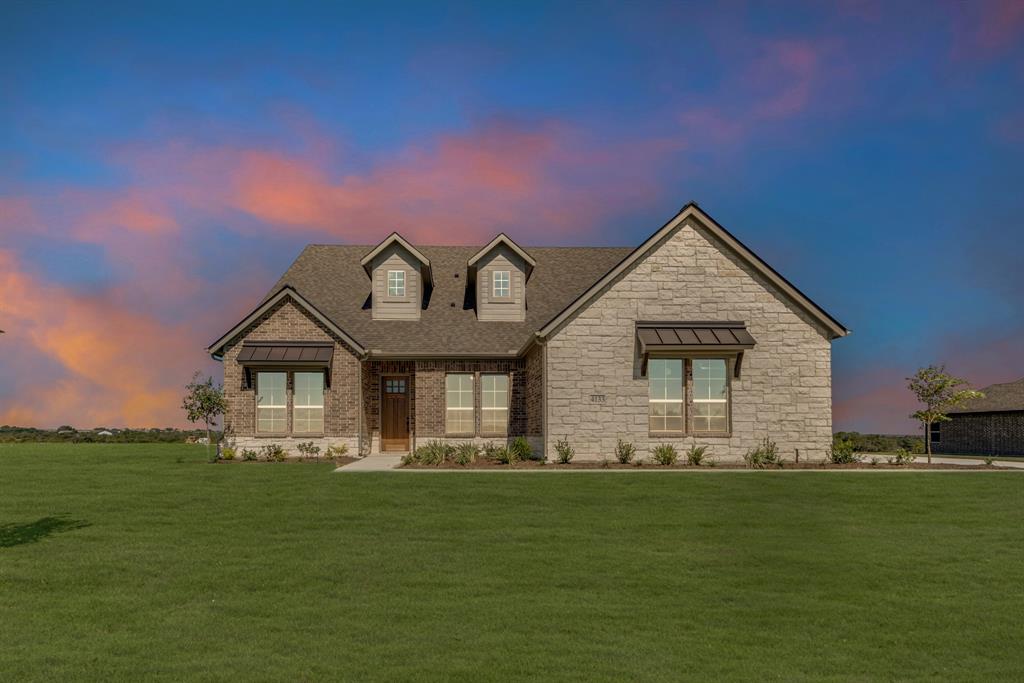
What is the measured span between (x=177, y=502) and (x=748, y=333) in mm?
17754

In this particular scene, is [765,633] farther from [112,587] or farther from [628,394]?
[628,394]

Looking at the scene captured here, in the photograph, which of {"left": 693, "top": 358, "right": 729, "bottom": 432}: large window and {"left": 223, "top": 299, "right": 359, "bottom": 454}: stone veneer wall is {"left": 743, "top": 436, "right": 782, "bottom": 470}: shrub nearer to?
{"left": 693, "top": 358, "right": 729, "bottom": 432}: large window

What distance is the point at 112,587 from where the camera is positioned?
40.1 ft

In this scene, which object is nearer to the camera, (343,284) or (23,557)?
(23,557)

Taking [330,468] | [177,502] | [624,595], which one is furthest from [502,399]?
[624,595]

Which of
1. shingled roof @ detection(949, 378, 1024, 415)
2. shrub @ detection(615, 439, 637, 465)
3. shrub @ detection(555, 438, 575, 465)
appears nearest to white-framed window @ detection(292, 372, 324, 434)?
shrub @ detection(555, 438, 575, 465)

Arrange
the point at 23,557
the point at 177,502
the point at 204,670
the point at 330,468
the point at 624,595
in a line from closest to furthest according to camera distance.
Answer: the point at 204,670 < the point at 624,595 < the point at 23,557 < the point at 177,502 < the point at 330,468

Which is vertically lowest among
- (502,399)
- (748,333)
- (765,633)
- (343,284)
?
(765,633)

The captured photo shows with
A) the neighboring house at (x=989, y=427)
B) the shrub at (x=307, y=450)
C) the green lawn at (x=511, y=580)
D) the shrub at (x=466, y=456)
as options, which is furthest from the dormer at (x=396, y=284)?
the neighboring house at (x=989, y=427)

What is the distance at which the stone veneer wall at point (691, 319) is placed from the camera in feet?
85.0

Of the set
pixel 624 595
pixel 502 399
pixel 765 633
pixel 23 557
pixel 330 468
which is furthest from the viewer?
pixel 502 399

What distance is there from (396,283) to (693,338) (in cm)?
1339

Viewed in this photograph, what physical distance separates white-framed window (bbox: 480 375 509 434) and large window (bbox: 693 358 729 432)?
26.3 feet

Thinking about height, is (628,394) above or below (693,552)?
above
